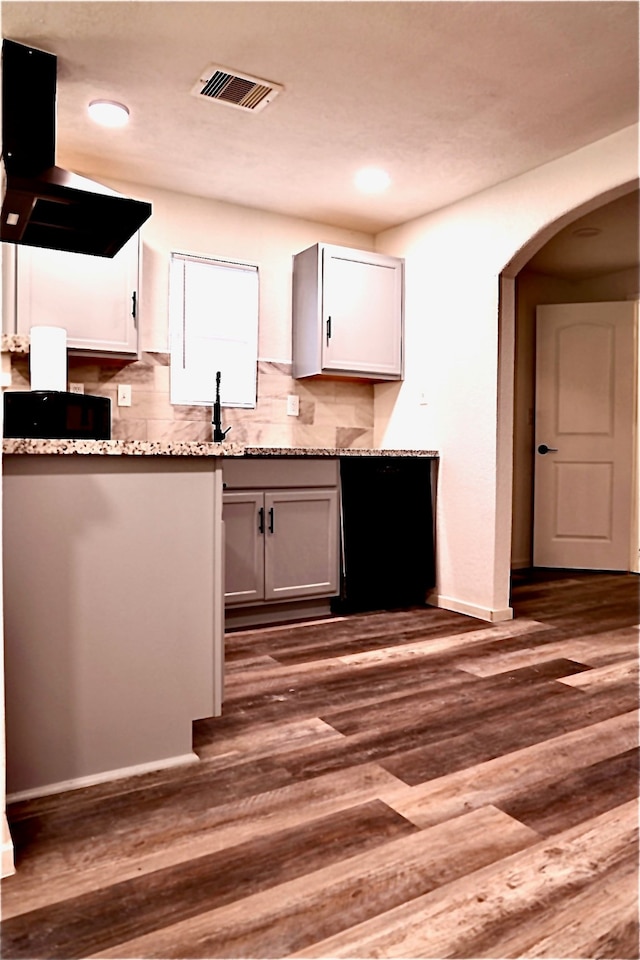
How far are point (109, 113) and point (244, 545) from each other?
203cm

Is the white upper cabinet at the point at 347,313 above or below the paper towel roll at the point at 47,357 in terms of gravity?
above

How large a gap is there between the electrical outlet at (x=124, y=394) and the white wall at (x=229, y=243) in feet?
0.84

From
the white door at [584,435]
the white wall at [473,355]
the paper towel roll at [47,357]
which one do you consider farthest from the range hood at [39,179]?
the white door at [584,435]

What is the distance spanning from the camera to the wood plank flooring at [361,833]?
1170 millimetres

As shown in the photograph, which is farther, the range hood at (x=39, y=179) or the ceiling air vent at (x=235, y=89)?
the ceiling air vent at (x=235, y=89)

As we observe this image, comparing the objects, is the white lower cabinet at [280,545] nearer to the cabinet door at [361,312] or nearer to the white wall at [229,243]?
the cabinet door at [361,312]

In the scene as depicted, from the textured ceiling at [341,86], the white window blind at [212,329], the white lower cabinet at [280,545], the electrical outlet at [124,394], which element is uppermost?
the textured ceiling at [341,86]

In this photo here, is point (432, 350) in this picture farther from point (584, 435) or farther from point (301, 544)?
point (584, 435)

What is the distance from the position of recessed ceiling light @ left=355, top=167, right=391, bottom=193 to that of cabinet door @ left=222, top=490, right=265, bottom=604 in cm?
175

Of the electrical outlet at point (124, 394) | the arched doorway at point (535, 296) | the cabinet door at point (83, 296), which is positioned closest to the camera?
the cabinet door at point (83, 296)

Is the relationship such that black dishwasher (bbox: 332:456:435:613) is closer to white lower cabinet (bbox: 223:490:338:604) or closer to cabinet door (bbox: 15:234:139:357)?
white lower cabinet (bbox: 223:490:338:604)

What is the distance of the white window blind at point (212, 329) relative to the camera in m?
3.75

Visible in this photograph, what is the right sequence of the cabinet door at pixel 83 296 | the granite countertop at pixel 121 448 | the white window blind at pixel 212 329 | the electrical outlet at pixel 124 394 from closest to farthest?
1. the granite countertop at pixel 121 448
2. the cabinet door at pixel 83 296
3. the electrical outlet at pixel 124 394
4. the white window blind at pixel 212 329

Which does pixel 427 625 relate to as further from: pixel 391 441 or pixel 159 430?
pixel 159 430
